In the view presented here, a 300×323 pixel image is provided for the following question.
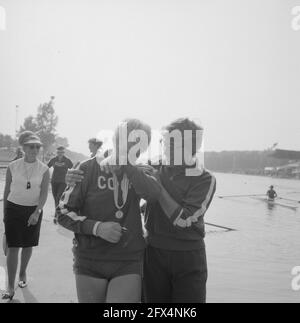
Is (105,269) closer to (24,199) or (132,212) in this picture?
(132,212)

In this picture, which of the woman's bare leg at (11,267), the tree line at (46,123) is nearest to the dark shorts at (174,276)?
the woman's bare leg at (11,267)

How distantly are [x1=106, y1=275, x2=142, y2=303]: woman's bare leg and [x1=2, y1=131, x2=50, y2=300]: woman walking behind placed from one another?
6.87 feet

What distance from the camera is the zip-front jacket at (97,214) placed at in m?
2.48

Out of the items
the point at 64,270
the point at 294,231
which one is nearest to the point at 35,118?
the point at 294,231

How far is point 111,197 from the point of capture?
8.29ft

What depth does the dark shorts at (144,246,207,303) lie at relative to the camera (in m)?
2.65

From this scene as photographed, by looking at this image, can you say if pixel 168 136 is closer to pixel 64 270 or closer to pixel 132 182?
pixel 132 182

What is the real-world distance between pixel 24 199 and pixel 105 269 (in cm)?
214

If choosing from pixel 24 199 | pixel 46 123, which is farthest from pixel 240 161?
pixel 24 199

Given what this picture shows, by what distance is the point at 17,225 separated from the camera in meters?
4.23

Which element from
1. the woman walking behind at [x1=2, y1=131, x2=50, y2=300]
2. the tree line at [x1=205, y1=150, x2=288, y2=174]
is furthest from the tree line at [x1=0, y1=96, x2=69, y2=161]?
the tree line at [x1=205, y1=150, x2=288, y2=174]

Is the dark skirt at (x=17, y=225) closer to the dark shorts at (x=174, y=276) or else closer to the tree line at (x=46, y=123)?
the dark shorts at (x=174, y=276)
